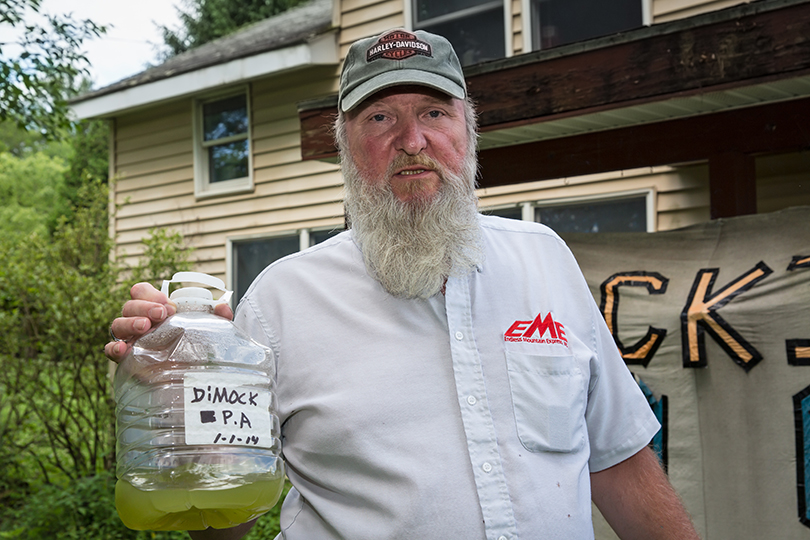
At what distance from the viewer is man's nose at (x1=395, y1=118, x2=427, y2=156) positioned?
6.79 ft

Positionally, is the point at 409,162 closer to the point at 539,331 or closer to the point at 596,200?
the point at 539,331

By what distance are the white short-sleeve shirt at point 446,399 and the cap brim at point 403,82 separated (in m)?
0.48

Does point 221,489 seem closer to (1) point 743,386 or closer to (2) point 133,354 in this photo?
(2) point 133,354

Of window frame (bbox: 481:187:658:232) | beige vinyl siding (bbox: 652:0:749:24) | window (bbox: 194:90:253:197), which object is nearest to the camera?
beige vinyl siding (bbox: 652:0:749:24)

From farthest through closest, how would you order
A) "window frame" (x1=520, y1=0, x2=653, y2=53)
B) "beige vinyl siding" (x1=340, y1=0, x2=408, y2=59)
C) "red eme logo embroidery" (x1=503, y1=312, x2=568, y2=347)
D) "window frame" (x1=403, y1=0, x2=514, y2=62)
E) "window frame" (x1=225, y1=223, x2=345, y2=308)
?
1. "window frame" (x1=225, y1=223, x2=345, y2=308)
2. "beige vinyl siding" (x1=340, y1=0, x2=408, y2=59)
3. "window frame" (x1=403, y1=0, x2=514, y2=62)
4. "window frame" (x1=520, y1=0, x2=653, y2=53)
5. "red eme logo embroidery" (x1=503, y1=312, x2=568, y2=347)

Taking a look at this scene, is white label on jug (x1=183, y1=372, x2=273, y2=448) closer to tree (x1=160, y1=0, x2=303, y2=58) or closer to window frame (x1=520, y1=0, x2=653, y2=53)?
window frame (x1=520, y1=0, x2=653, y2=53)

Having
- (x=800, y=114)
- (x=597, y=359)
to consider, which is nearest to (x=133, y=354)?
(x=597, y=359)

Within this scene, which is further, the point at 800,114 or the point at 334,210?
the point at 334,210

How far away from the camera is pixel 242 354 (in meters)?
1.98

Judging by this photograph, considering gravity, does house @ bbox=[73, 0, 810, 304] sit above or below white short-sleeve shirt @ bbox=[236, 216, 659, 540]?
above

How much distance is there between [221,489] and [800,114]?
3.29m

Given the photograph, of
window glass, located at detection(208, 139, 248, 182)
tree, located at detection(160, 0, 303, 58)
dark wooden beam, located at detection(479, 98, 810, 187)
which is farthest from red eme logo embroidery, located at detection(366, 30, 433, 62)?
tree, located at detection(160, 0, 303, 58)

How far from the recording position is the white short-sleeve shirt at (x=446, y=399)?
1.71m

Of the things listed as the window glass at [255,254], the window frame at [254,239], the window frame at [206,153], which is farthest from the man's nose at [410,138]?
the window frame at [206,153]
